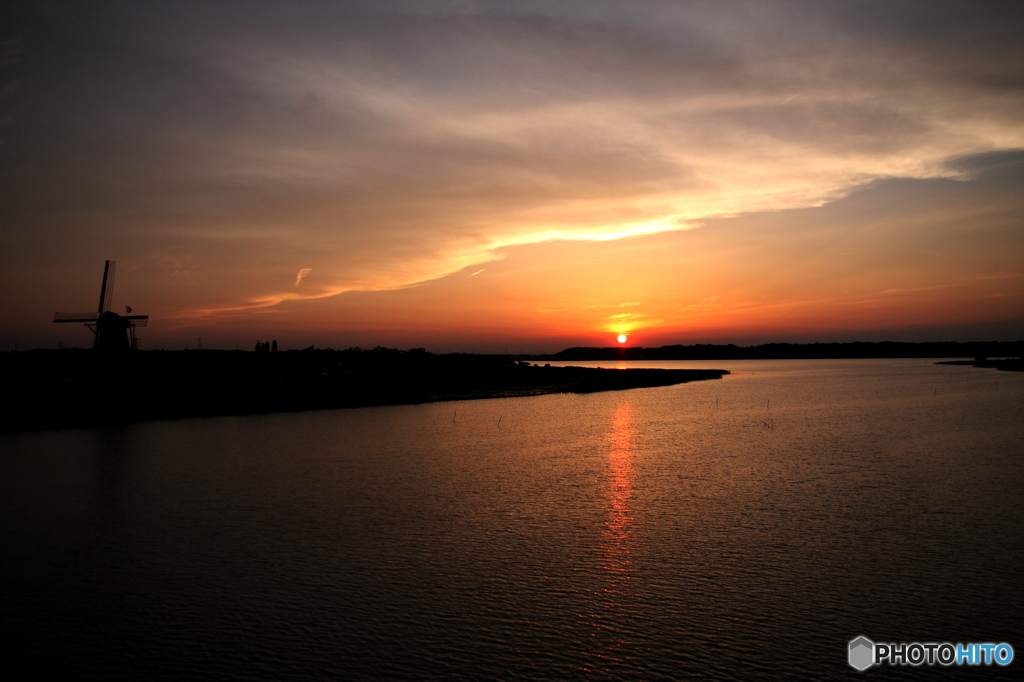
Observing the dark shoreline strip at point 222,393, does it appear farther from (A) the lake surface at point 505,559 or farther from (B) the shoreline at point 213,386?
(A) the lake surface at point 505,559

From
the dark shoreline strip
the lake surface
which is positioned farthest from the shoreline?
the lake surface

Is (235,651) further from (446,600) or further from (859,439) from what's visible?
(859,439)

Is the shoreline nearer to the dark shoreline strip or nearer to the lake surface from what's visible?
the dark shoreline strip

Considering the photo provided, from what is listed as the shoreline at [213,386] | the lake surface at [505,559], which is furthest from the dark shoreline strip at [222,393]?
the lake surface at [505,559]

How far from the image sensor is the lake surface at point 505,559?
31.5ft

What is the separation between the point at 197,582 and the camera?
12.5m

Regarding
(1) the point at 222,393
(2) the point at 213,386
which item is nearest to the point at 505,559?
(1) the point at 222,393

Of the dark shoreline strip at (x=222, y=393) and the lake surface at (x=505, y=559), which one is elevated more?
the dark shoreline strip at (x=222, y=393)

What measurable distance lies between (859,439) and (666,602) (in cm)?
2460

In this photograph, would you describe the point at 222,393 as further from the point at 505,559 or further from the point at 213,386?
the point at 505,559

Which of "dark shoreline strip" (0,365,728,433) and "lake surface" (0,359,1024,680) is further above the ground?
"dark shoreline strip" (0,365,728,433)

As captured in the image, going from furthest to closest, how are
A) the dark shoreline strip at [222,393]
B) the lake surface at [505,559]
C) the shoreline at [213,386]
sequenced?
the shoreline at [213,386]
the dark shoreline strip at [222,393]
the lake surface at [505,559]

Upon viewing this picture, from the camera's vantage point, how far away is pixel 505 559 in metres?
13.6

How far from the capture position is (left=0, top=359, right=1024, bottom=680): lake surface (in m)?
9.60
